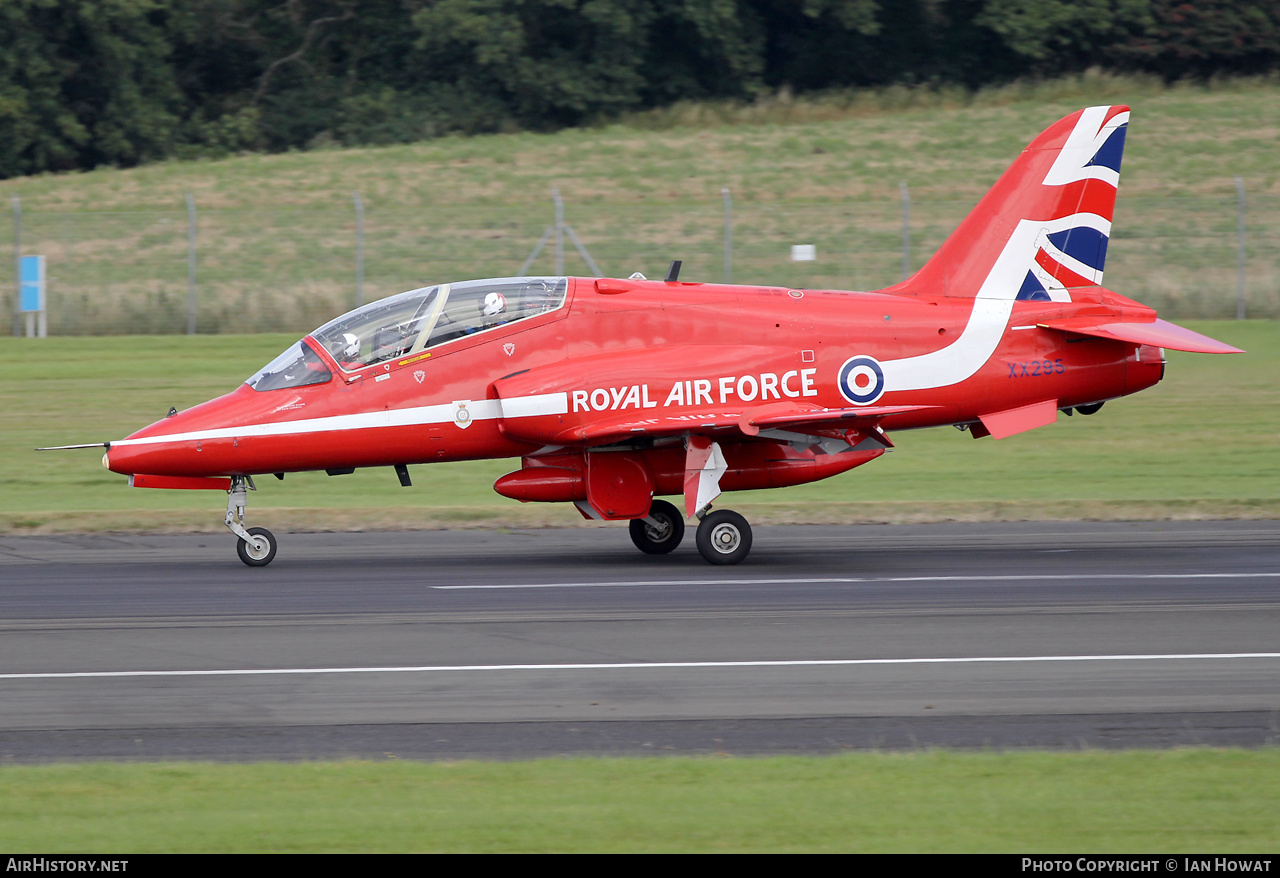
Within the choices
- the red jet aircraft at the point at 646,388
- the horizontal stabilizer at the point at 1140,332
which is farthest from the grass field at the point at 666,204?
the red jet aircraft at the point at 646,388

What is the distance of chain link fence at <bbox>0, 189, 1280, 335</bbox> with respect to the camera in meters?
31.4

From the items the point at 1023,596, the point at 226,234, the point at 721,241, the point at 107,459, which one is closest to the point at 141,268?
the point at 226,234

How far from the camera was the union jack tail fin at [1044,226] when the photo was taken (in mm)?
15172

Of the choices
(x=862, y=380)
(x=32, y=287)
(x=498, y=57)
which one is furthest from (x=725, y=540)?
(x=498, y=57)

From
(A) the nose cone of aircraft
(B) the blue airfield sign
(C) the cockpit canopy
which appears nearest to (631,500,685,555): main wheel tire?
(C) the cockpit canopy

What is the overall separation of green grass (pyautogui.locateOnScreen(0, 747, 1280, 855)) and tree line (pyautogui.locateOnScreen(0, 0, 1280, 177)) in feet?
156

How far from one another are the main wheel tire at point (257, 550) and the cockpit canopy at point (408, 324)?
1.32 meters

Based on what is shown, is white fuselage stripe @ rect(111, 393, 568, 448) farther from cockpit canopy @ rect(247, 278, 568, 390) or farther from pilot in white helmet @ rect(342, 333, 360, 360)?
pilot in white helmet @ rect(342, 333, 360, 360)

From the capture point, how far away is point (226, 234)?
37.1 metres

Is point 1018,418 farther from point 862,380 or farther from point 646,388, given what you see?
point 646,388

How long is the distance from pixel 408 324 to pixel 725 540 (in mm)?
3343

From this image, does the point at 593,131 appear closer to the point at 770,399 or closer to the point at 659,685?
the point at 770,399

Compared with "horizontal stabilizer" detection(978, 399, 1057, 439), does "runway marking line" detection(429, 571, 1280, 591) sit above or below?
below
